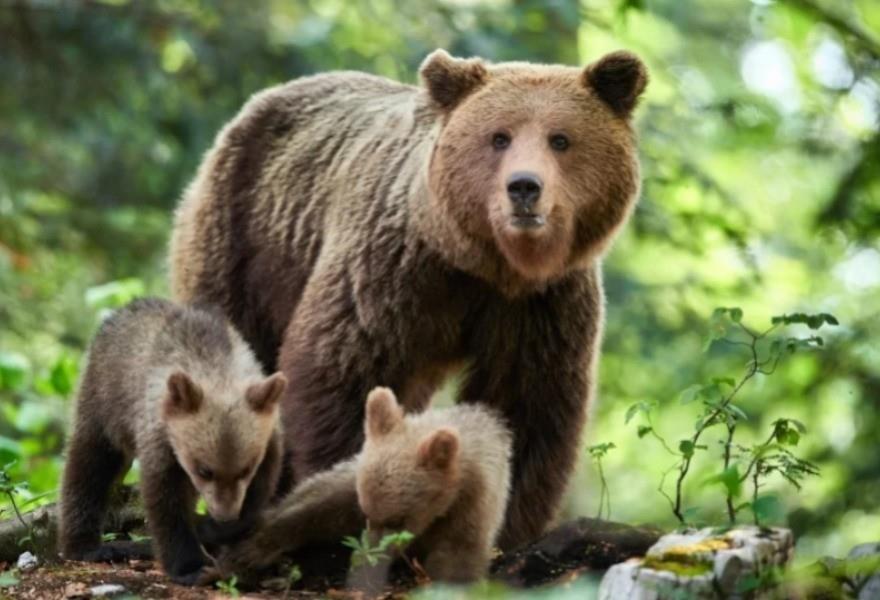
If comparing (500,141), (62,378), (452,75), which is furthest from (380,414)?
(62,378)

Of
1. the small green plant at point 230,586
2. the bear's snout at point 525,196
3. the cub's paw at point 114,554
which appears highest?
the bear's snout at point 525,196

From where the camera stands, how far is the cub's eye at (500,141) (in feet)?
25.1

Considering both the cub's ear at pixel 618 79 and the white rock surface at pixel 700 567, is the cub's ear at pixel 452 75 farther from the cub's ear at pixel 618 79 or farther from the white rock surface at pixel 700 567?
the white rock surface at pixel 700 567

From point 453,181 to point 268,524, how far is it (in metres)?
1.94

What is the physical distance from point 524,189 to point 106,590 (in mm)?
2559

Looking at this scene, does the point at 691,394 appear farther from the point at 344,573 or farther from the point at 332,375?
the point at 332,375

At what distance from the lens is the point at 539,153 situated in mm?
7480

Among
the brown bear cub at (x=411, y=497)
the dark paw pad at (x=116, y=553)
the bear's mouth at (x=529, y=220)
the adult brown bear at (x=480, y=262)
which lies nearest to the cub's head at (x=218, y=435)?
the brown bear cub at (x=411, y=497)

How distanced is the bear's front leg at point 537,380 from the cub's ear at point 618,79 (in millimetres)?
920

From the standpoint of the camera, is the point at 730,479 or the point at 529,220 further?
the point at 529,220

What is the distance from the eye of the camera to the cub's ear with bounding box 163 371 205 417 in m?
6.90

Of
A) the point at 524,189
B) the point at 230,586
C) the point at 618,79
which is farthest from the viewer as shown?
the point at 618,79

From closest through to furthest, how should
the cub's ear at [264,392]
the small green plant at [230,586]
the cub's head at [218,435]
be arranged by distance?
the small green plant at [230,586] < the cub's head at [218,435] < the cub's ear at [264,392]

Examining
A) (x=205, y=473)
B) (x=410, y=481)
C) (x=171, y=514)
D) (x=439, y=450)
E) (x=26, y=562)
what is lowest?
(x=26, y=562)
